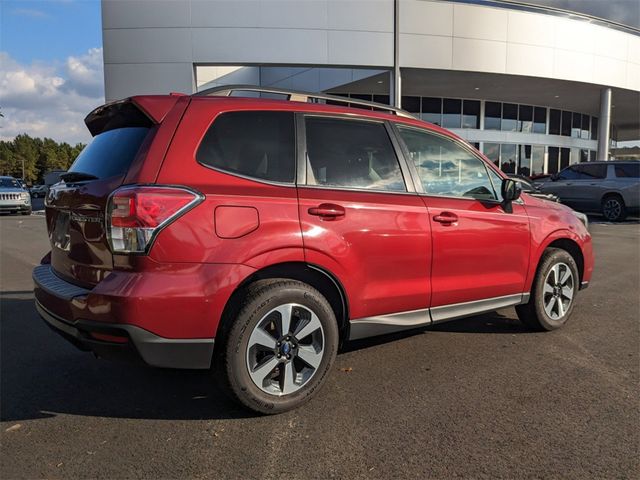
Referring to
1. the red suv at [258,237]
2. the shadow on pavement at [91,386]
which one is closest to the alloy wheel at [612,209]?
the shadow on pavement at [91,386]

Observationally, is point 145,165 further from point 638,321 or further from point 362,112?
point 638,321

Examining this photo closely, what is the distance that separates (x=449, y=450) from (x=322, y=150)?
2.00 m

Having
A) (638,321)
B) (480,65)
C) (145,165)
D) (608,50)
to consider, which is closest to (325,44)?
(480,65)

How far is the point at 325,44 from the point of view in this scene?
18.2 m

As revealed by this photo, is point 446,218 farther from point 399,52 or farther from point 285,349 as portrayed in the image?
point 399,52

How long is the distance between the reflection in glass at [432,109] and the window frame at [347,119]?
23.8 metres

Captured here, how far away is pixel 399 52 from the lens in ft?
60.2

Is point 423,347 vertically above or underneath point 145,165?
underneath

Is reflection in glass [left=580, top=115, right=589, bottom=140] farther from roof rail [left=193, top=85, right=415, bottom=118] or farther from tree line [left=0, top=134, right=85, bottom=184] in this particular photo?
tree line [left=0, top=134, right=85, bottom=184]

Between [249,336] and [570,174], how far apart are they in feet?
53.3

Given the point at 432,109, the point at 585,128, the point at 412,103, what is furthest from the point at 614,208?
the point at 585,128

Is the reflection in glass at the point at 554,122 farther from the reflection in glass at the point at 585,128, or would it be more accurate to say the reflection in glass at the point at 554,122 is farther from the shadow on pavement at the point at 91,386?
the shadow on pavement at the point at 91,386

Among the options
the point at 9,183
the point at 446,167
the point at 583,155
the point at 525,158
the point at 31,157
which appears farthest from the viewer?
the point at 31,157

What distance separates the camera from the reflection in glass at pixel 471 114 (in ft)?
87.2
